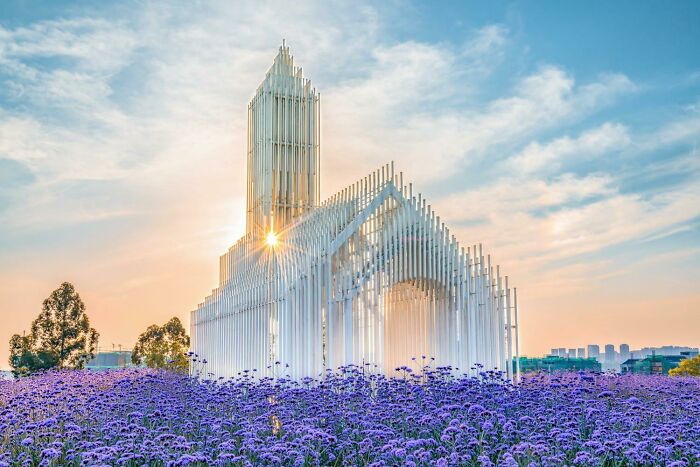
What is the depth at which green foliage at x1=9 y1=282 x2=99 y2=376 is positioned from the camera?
28297 millimetres

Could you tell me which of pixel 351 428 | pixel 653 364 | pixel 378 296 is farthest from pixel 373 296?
pixel 653 364

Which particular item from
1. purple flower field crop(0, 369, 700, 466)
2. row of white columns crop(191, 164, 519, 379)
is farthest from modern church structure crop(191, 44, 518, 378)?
purple flower field crop(0, 369, 700, 466)

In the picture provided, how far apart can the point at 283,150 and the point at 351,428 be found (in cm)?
2157

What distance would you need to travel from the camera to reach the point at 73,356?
2848 cm

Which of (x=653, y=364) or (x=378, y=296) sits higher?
(x=378, y=296)

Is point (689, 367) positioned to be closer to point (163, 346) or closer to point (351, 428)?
point (351, 428)

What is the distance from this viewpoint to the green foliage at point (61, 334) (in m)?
28.3

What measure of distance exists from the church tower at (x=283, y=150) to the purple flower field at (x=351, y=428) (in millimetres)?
16655

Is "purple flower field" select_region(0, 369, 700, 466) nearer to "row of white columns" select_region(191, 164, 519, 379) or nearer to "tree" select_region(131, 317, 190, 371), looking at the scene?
"row of white columns" select_region(191, 164, 519, 379)

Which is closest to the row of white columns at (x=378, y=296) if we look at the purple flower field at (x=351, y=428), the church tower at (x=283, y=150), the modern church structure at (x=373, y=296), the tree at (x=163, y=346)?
the modern church structure at (x=373, y=296)

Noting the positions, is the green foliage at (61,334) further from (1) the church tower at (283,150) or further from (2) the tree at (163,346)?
(1) the church tower at (283,150)

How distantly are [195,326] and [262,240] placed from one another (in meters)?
6.14

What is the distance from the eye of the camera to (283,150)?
29312mm

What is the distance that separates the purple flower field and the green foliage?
16.7 meters
